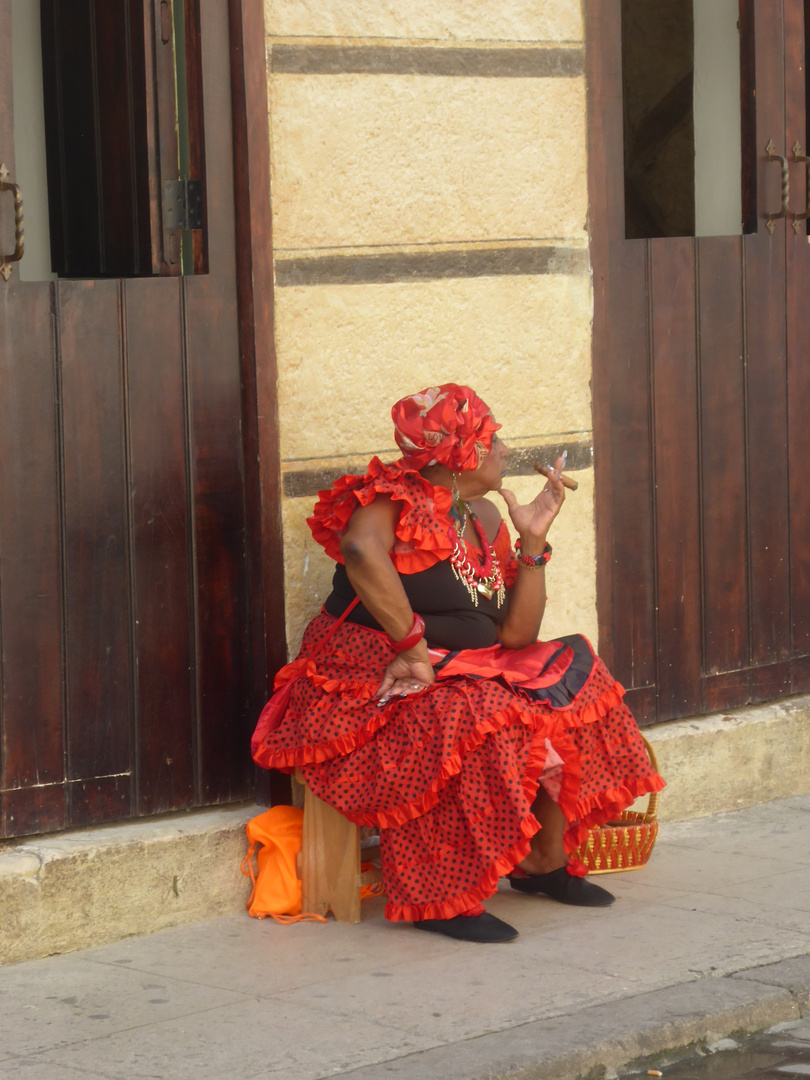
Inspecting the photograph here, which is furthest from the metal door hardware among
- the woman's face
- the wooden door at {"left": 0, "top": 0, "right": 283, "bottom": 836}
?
the woman's face

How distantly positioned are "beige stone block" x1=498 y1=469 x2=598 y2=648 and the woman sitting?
606 millimetres

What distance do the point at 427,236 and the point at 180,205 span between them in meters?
0.73

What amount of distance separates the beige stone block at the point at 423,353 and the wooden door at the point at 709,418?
0.52 feet

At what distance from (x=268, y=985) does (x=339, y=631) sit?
972 mm

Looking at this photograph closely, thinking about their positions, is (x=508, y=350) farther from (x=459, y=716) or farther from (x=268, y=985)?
(x=268, y=985)

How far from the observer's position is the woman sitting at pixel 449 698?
446 centimetres

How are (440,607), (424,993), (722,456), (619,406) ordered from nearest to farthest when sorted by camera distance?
1. (424,993)
2. (440,607)
3. (619,406)
4. (722,456)

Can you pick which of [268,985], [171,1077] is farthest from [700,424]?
[171,1077]

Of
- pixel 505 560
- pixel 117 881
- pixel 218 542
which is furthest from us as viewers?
pixel 505 560

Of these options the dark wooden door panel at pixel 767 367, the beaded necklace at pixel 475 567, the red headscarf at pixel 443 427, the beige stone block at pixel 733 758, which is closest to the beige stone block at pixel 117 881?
the beaded necklace at pixel 475 567

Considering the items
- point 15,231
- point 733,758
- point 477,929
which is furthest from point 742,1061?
point 15,231

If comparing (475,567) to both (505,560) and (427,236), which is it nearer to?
(505,560)

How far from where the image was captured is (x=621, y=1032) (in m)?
3.78

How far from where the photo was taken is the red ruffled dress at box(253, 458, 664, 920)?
4445mm
